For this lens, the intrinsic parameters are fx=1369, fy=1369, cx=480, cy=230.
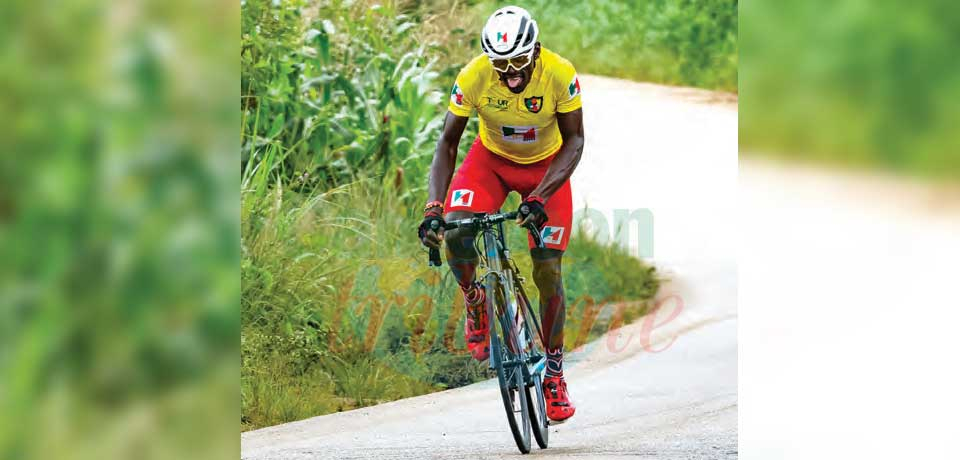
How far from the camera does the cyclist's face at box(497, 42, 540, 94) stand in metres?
6.52

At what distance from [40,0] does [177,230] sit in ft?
4.25

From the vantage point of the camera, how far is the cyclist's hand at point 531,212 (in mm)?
5934

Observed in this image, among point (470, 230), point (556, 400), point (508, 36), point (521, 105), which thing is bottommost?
point (556, 400)

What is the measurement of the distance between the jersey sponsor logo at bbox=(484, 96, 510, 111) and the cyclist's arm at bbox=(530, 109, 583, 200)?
0.85 ft

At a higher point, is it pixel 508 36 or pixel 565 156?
pixel 508 36

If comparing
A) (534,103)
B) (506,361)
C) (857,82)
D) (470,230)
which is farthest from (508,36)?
(857,82)

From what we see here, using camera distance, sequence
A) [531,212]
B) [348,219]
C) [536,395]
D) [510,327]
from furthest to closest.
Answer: [348,219] → [536,395] → [510,327] → [531,212]

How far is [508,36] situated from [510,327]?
1.35 meters

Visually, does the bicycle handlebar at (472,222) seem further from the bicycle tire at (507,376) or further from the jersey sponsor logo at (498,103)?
the jersey sponsor logo at (498,103)

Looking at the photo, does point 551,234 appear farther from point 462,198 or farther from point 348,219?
point 348,219

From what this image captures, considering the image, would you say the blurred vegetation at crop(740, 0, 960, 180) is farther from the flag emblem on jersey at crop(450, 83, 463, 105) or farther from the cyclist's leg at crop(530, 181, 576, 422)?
the flag emblem on jersey at crop(450, 83, 463, 105)

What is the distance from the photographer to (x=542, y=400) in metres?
6.64

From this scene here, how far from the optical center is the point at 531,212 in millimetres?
5938

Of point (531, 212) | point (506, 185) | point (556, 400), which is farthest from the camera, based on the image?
point (556, 400)
